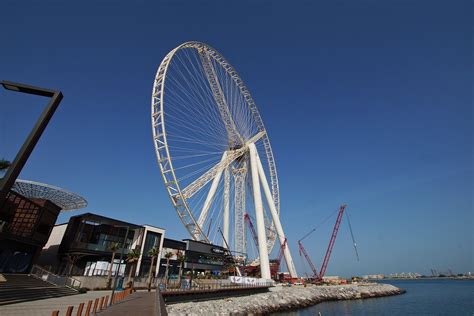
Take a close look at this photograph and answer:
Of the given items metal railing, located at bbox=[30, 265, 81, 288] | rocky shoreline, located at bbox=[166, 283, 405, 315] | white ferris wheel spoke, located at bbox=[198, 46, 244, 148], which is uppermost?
white ferris wheel spoke, located at bbox=[198, 46, 244, 148]

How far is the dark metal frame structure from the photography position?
196 inches

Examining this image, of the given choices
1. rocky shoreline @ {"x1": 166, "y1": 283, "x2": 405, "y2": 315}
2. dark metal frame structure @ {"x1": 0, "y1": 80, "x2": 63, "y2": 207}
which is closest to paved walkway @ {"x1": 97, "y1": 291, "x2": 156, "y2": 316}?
rocky shoreline @ {"x1": 166, "y1": 283, "x2": 405, "y2": 315}

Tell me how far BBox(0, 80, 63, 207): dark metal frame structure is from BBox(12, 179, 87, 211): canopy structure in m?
44.8

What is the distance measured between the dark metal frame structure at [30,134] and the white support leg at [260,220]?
135 feet

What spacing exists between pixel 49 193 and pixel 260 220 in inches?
1441

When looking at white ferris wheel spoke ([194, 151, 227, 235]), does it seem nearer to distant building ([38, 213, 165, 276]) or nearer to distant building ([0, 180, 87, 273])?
distant building ([38, 213, 165, 276])

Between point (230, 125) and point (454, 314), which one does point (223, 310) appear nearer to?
point (230, 125)

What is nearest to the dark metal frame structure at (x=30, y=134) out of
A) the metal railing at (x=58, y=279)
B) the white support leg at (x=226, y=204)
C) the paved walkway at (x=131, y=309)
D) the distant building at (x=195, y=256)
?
the paved walkway at (x=131, y=309)

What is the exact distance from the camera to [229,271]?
65688mm

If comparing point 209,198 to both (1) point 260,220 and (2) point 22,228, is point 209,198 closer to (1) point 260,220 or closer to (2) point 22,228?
(1) point 260,220

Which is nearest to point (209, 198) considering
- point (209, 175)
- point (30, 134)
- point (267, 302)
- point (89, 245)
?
point (209, 175)

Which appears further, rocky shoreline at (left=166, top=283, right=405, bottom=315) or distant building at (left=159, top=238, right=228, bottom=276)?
distant building at (left=159, top=238, right=228, bottom=276)

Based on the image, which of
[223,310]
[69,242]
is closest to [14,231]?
[69,242]

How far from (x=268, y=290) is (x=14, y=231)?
40.1m
